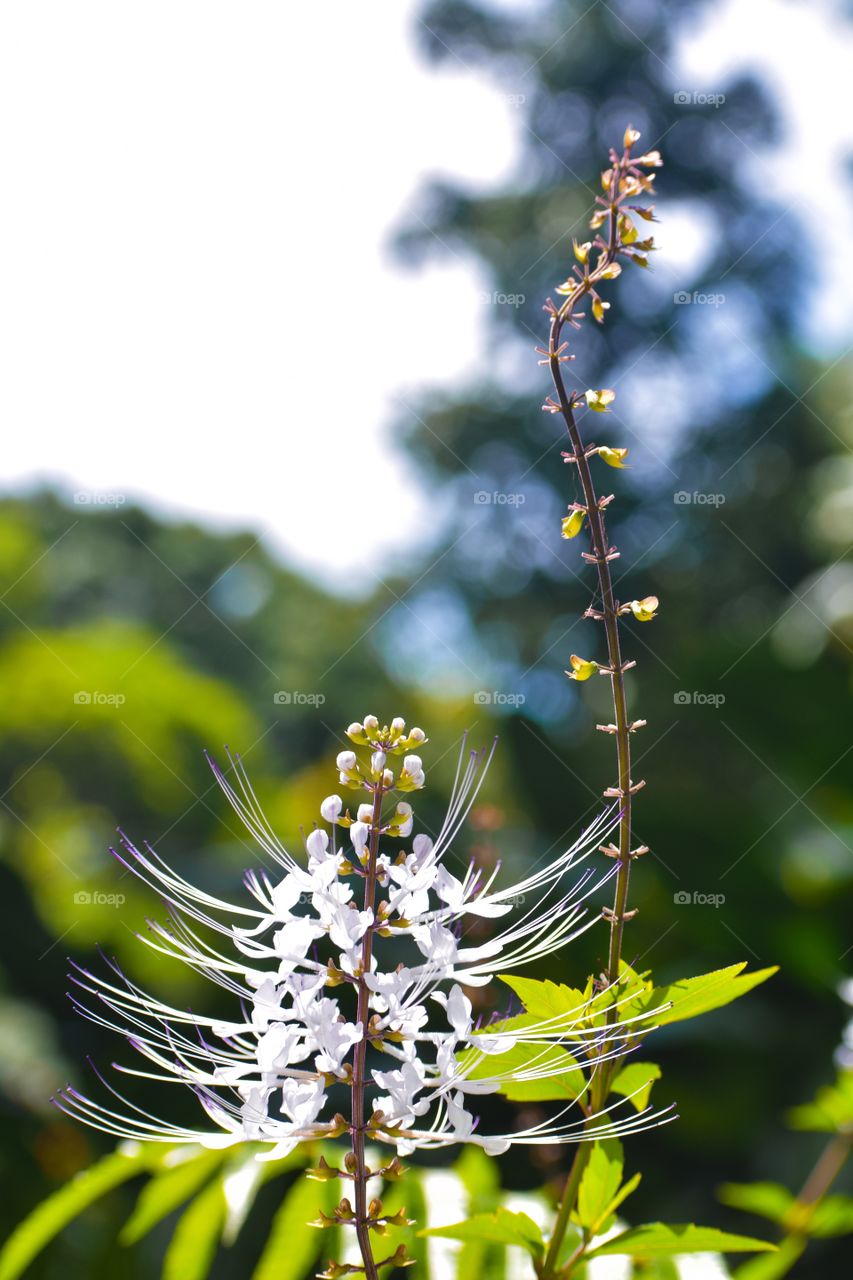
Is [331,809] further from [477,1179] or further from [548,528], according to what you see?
[548,528]

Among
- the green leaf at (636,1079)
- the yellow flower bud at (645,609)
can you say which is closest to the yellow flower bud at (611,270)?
the yellow flower bud at (645,609)

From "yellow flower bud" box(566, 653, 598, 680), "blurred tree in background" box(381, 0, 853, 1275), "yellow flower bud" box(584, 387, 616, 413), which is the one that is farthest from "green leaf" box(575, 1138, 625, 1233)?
"blurred tree in background" box(381, 0, 853, 1275)

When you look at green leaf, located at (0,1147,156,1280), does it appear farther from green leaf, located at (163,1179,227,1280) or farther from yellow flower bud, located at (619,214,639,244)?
yellow flower bud, located at (619,214,639,244)

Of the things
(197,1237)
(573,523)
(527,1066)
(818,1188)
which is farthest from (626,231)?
(818,1188)

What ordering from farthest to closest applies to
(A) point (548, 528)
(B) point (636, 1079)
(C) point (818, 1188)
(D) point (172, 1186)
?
(A) point (548, 528) < (C) point (818, 1188) < (D) point (172, 1186) < (B) point (636, 1079)

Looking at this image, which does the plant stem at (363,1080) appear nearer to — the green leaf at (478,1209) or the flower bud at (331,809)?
the flower bud at (331,809)

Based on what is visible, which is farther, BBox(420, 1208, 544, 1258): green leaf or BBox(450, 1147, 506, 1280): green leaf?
BBox(450, 1147, 506, 1280): green leaf

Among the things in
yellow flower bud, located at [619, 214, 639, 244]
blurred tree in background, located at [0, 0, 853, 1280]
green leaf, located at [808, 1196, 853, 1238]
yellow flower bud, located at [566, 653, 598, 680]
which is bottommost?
green leaf, located at [808, 1196, 853, 1238]
